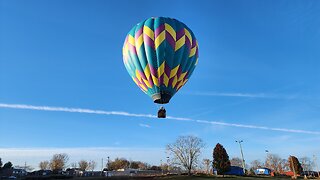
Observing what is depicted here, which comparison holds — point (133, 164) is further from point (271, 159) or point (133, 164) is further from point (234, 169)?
point (271, 159)

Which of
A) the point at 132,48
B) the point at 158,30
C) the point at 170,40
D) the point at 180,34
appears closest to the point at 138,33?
the point at 132,48

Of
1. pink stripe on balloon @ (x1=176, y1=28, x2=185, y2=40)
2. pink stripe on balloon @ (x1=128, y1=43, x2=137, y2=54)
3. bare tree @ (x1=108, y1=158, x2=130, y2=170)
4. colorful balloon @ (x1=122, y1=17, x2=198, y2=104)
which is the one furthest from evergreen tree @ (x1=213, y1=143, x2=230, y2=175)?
bare tree @ (x1=108, y1=158, x2=130, y2=170)

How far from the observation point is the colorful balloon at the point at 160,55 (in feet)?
76.8

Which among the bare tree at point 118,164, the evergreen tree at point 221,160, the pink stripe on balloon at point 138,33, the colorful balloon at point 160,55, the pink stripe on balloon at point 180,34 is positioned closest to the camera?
the colorful balloon at point 160,55

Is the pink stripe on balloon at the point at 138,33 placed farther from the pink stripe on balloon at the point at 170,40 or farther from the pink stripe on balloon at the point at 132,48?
the pink stripe on balloon at the point at 170,40

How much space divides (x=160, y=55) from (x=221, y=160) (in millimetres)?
52343

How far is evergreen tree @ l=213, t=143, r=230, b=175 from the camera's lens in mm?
68250

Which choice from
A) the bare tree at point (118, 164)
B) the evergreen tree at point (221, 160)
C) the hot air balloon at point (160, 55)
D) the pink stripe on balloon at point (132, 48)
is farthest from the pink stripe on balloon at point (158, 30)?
the bare tree at point (118, 164)

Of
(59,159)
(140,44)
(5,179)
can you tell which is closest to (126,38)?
(140,44)

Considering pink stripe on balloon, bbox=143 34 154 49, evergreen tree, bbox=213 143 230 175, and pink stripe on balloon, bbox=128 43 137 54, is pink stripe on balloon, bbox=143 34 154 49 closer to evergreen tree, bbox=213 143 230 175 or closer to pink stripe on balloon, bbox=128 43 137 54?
pink stripe on balloon, bbox=128 43 137 54

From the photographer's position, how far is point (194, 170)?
77.4 m

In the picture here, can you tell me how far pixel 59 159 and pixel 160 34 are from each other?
106197mm

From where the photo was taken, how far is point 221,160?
68.9 meters

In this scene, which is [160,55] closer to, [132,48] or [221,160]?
[132,48]
